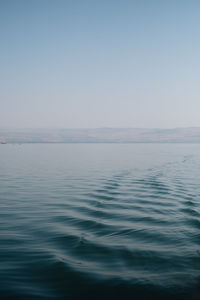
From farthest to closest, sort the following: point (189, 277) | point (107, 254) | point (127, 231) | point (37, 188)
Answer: point (37, 188)
point (127, 231)
point (107, 254)
point (189, 277)

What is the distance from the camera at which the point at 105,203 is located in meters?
15.8

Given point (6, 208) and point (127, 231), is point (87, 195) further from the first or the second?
point (127, 231)

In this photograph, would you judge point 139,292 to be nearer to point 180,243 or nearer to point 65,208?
point 180,243

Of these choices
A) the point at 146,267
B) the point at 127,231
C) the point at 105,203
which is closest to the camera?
the point at 146,267

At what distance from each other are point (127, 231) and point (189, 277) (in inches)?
157

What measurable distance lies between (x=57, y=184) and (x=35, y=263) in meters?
15.7

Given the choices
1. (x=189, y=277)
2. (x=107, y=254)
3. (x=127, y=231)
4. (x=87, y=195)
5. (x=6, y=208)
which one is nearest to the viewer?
(x=189, y=277)

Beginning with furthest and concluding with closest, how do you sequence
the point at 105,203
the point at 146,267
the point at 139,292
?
the point at 105,203
the point at 146,267
the point at 139,292

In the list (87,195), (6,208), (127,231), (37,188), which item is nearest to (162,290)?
(127,231)

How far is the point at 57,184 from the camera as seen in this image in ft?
76.2

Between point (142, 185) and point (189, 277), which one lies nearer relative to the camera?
point (189, 277)

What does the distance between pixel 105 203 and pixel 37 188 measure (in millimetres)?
7473

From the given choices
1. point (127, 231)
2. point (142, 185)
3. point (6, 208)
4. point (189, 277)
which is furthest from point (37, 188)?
point (189, 277)

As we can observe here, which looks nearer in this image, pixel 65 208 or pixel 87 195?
pixel 65 208
